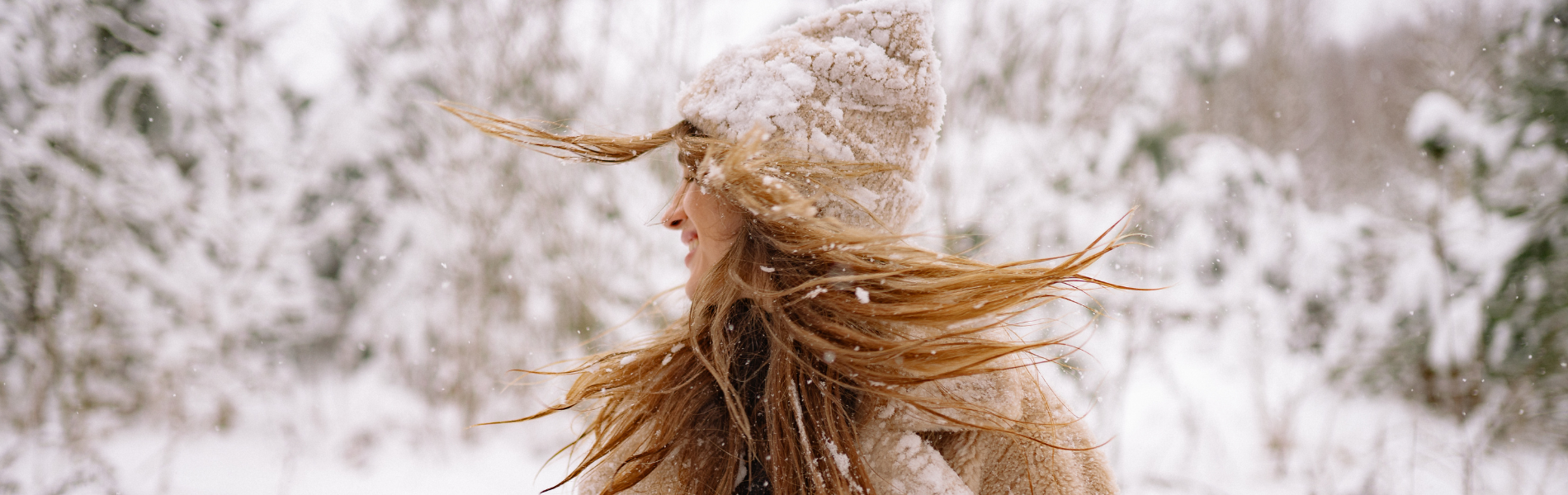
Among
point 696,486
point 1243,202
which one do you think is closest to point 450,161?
point 696,486

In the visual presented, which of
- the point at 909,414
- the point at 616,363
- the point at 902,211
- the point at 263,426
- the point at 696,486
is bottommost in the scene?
the point at 696,486

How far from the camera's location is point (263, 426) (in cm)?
439

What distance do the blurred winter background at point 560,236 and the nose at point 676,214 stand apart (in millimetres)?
1767

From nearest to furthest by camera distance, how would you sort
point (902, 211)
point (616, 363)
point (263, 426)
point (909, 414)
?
1. point (909, 414)
2. point (902, 211)
3. point (616, 363)
4. point (263, 426)

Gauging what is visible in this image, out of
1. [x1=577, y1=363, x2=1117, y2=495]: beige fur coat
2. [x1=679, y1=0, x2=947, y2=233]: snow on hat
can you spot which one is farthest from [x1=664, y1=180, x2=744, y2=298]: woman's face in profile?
[x1=577, y1=363, x2=1117, y2=495]: beige fur coat

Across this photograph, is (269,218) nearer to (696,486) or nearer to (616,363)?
(616,363)

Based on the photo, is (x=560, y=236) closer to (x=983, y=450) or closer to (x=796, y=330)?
(x=796, y=330)

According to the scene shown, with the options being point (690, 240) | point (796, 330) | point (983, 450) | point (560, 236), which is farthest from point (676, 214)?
point (560, 236)

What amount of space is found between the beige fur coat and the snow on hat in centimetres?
35

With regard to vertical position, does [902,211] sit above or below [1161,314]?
below

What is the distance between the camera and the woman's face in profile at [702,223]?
1186 mm

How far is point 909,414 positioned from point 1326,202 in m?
10.4

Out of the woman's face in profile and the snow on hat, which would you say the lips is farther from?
the snow on hat

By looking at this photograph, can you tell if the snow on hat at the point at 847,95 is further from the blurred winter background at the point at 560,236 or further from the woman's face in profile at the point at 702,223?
the blurred winter background at the point at 560,236
